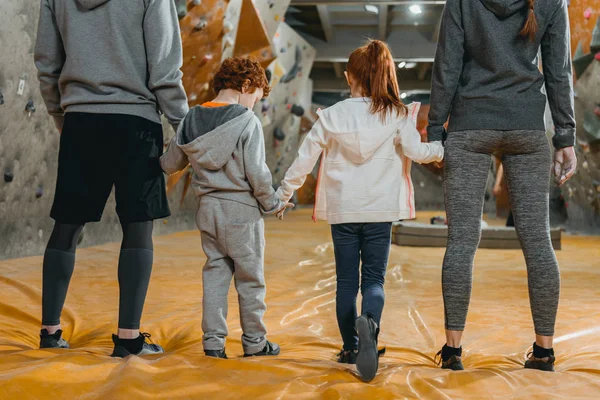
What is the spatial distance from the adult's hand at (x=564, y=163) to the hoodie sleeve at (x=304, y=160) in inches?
27.3

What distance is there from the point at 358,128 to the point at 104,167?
0.75 m

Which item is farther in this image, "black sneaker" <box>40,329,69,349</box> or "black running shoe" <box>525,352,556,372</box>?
"black sneaker" <box>40,329,69,349</box>

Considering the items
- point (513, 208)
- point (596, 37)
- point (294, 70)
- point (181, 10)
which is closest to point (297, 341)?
point (513, 208)

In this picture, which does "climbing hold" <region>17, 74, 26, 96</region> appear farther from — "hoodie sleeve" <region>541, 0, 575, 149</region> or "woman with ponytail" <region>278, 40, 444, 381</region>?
"hoodie sleeve" <region>541, 0, 575, 149</region>

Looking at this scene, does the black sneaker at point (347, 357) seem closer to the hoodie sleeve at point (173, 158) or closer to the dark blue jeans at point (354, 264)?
the dark blue jeans at point (354, 264)

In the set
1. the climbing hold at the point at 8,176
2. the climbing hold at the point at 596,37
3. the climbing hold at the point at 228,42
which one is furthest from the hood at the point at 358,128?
the climbing hold at the point at 596,37

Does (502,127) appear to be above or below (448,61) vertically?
below

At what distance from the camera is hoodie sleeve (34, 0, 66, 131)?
68.6 inches

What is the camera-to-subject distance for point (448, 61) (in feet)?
5.48

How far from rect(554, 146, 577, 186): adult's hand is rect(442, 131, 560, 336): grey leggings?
10 centimetres

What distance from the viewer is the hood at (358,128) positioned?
69.9 inches

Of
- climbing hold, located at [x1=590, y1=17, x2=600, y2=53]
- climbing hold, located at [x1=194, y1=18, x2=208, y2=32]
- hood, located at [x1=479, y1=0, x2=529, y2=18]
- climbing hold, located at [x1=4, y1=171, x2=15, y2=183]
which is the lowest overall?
climbing hold, located at [x1=4, y1=171, x2=15, y2=183]

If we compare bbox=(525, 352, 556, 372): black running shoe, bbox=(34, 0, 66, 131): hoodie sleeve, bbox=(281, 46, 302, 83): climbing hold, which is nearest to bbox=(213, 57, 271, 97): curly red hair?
bbox=(34, 0, 66, 131): hoodie sleeve

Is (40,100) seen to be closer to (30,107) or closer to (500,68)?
(30,107)
